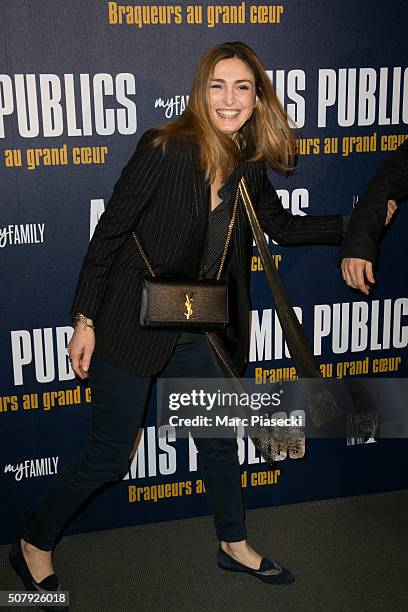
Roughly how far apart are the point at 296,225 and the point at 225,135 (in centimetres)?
51

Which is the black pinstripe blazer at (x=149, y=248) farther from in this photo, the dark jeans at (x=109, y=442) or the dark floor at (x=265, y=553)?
the dark floor at (x=265, y=553)

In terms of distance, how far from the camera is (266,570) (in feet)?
9.33

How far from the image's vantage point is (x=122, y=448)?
2600 millimetres

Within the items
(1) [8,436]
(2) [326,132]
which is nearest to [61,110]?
(2) [326,132]

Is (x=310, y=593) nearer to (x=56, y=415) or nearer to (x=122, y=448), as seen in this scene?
(x=122, y=448)

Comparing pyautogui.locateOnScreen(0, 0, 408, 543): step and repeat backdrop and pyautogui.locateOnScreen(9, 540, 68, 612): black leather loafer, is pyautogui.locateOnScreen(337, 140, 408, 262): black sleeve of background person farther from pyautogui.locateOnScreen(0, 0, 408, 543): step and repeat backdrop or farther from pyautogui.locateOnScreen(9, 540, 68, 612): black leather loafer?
pyautogui.locateOnScreen(9, 540, 68, 612): black leather loafer

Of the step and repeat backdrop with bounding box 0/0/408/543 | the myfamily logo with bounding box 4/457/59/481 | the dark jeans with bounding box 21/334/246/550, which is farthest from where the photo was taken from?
the myfamily logo with bounding box 4/457/59/481

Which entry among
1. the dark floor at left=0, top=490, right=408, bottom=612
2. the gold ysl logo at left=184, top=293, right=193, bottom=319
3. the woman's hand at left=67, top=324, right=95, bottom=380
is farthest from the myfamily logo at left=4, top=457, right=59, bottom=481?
the gold ysl logo at left=184, top=293, right=193, bottom=319

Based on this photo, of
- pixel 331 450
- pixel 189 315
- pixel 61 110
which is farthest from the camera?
pixel 331 450

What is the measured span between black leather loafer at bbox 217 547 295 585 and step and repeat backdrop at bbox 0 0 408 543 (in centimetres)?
40

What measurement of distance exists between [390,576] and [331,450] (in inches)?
24.2

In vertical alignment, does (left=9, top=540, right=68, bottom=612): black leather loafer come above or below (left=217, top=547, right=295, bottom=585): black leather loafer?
above

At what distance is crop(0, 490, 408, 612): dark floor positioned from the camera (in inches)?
108

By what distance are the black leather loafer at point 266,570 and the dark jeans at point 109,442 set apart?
344 millimetres
